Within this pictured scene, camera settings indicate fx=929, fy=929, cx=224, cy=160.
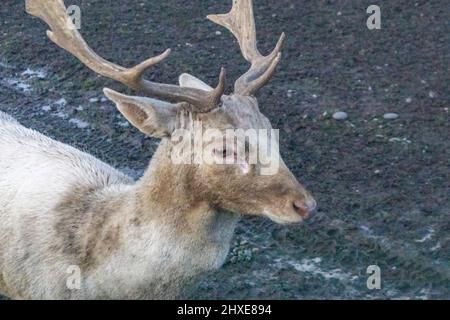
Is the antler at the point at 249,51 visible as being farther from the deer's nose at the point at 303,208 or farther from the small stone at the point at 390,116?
the small stone at the point at 390,116

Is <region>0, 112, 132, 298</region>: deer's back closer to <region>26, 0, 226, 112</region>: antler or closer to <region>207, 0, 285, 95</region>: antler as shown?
<region>26, 0, 226, 112</region>: antler

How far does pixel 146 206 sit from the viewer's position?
4.41m

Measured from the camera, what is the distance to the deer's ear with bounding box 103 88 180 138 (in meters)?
4.25

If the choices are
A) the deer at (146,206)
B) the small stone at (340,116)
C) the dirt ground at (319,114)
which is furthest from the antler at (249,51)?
the small stone at (340,116)

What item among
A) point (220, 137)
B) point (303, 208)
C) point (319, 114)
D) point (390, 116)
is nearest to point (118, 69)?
point (220, 137)

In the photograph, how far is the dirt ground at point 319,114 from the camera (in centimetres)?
561

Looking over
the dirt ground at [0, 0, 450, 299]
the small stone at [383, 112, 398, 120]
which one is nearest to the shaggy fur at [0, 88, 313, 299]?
the dirt ground at [0, 0, 450, 299]

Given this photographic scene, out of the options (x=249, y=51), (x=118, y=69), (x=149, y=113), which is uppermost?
(x=249, y=51)

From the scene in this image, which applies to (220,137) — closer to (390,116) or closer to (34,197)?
(34,197)

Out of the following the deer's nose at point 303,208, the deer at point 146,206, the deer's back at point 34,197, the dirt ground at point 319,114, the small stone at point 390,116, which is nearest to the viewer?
the deer's nose at point 303,208

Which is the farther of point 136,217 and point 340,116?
point 340,116

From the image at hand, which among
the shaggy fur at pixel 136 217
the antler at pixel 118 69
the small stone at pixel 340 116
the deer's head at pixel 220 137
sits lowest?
the shaggy fur at pixel 136 217

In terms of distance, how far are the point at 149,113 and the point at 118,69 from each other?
26 centimetres
